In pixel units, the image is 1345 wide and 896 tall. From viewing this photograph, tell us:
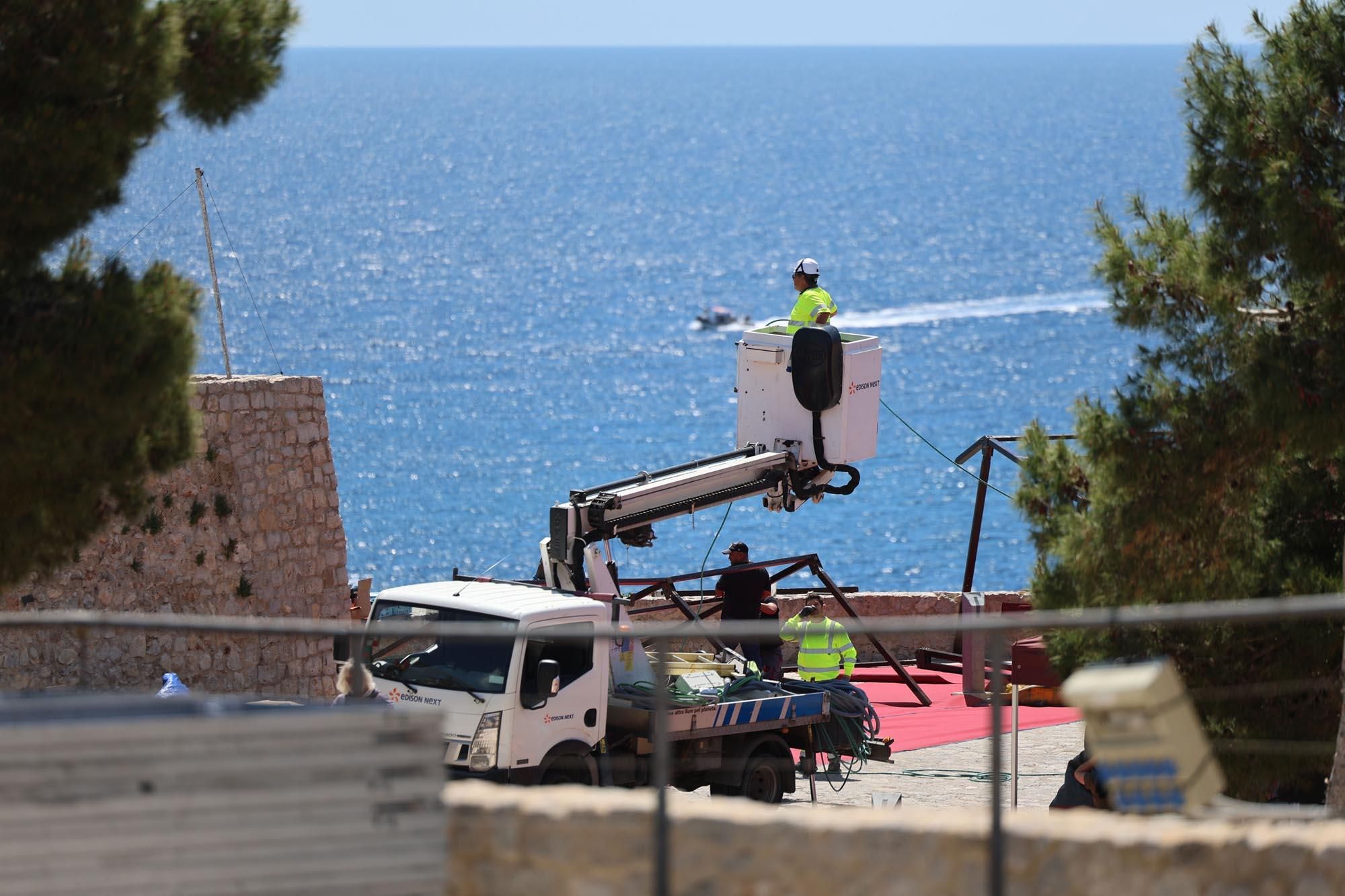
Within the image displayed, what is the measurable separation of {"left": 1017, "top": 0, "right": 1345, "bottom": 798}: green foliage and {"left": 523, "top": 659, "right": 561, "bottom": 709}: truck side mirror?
3980mm

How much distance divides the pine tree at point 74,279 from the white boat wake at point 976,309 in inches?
3497

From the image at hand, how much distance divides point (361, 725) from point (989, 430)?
68.7 meters

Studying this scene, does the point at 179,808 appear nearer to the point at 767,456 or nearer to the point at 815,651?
the point at 767,456

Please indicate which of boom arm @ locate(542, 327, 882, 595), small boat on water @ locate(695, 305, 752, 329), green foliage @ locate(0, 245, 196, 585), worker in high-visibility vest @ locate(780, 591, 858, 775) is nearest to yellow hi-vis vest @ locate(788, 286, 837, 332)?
boom arm @ locate(542, 327, 882, 595)

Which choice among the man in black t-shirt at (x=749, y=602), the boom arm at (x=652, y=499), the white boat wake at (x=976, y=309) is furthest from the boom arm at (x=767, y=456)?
the white boat wake at (x=976, y=309)

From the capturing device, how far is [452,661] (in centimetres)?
1376

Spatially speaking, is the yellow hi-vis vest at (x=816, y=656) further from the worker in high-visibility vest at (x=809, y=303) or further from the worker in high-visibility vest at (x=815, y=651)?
the worker in high-visibility vest at (x=809, y=303)

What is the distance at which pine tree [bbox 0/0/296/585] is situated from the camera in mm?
7977

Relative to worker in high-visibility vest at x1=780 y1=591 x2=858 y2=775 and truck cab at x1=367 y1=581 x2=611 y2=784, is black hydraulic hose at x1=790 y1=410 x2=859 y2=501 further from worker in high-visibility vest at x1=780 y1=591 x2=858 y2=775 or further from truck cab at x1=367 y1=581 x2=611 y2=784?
truck cab at x1=367 y1=581 x2=611 y2=784

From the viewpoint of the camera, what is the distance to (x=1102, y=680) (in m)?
6.21

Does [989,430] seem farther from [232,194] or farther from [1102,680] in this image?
[232,194]

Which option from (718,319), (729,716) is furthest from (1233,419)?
(718,319)

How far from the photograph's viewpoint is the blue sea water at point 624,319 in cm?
6228

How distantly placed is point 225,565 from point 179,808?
40.8 feet
